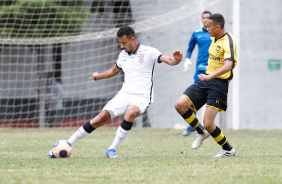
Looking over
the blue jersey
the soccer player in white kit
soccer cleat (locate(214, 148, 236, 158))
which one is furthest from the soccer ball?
the blue jersey

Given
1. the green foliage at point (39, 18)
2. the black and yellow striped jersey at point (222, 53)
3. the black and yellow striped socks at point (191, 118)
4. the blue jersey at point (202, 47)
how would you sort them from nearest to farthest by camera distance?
the black and yellow striped jersey at point (222, 53) < the black and yellow striped socks at point (191, 118) < the blue jersey at point (202, 47) < the green foliage at point (39, 18)

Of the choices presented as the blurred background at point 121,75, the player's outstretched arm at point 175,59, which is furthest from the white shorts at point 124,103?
the blurred background at point 121,75

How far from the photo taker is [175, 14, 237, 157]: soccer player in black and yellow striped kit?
22.7 ft

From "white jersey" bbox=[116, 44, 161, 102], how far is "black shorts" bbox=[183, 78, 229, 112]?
0.56 metres

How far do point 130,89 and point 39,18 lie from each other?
30.4ft

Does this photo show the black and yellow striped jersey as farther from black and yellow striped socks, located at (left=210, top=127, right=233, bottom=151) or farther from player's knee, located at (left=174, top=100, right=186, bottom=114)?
black and yellow striped socks, located at (left=210, top=127, right=233, bottom=151)

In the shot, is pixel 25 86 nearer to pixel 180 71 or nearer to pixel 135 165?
pixel 180 71

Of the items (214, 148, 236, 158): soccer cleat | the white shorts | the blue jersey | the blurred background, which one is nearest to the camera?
(214, 148, 236, 158): soccer cleat

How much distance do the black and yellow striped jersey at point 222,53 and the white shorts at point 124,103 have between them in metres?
0.96

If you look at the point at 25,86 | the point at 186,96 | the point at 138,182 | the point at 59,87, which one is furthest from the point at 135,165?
the point at 25,86

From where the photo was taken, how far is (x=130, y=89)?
7.26m

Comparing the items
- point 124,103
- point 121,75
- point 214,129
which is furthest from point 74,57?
point 214,129

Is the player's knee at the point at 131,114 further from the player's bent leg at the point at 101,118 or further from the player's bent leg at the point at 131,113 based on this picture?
the player's bent leg at the point at 101,118

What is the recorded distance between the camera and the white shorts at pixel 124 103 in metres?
7.12
